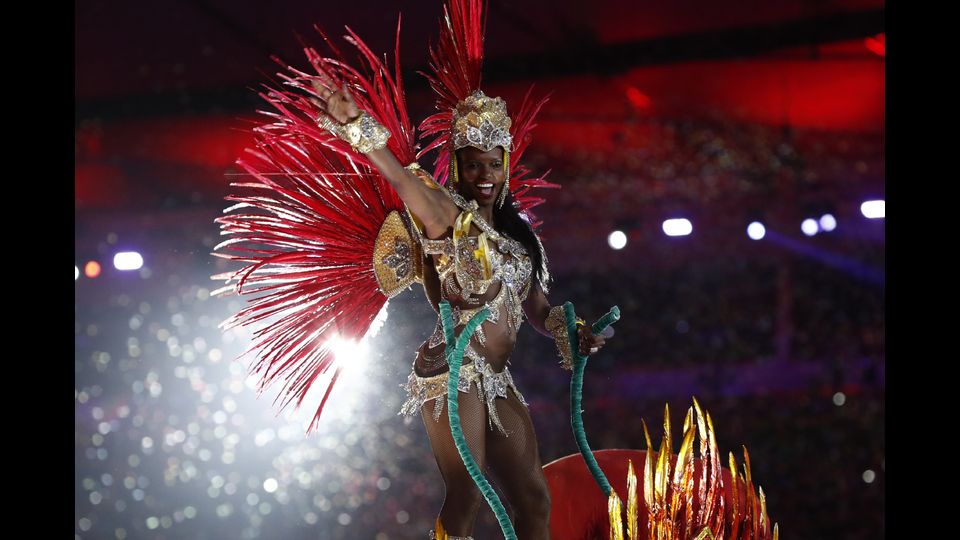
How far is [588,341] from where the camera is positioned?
264 cm

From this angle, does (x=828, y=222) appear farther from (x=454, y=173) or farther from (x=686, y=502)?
(x=454, y=173)

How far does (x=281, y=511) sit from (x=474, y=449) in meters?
1.33

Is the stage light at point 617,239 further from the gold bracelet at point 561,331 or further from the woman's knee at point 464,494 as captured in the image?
the woman's knee at point 464,494

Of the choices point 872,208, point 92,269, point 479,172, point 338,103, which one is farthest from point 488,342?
point 872,208

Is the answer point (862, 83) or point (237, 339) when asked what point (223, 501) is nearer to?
point (237, 339)

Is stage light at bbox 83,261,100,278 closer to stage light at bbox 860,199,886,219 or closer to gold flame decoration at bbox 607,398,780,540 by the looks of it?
gold flame decoration at bbox 607,398,780,540

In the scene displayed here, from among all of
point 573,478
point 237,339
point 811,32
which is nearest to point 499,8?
point 811,32

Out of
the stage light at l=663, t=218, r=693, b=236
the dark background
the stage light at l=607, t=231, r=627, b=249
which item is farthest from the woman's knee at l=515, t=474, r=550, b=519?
the stage light at l=663, t=218, r=693, b=236

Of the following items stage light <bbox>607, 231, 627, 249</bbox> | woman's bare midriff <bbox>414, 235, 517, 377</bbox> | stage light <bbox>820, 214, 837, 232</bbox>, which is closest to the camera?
woman's bare midriff <bbox>414, 235, 517, 377</bbox>

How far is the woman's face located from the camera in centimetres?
254

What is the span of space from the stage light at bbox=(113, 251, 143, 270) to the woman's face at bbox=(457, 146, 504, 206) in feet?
4.73

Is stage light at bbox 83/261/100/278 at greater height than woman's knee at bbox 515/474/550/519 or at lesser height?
greater

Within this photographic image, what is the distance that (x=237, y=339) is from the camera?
3529 millimetres

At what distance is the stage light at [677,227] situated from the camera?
4.04 m
